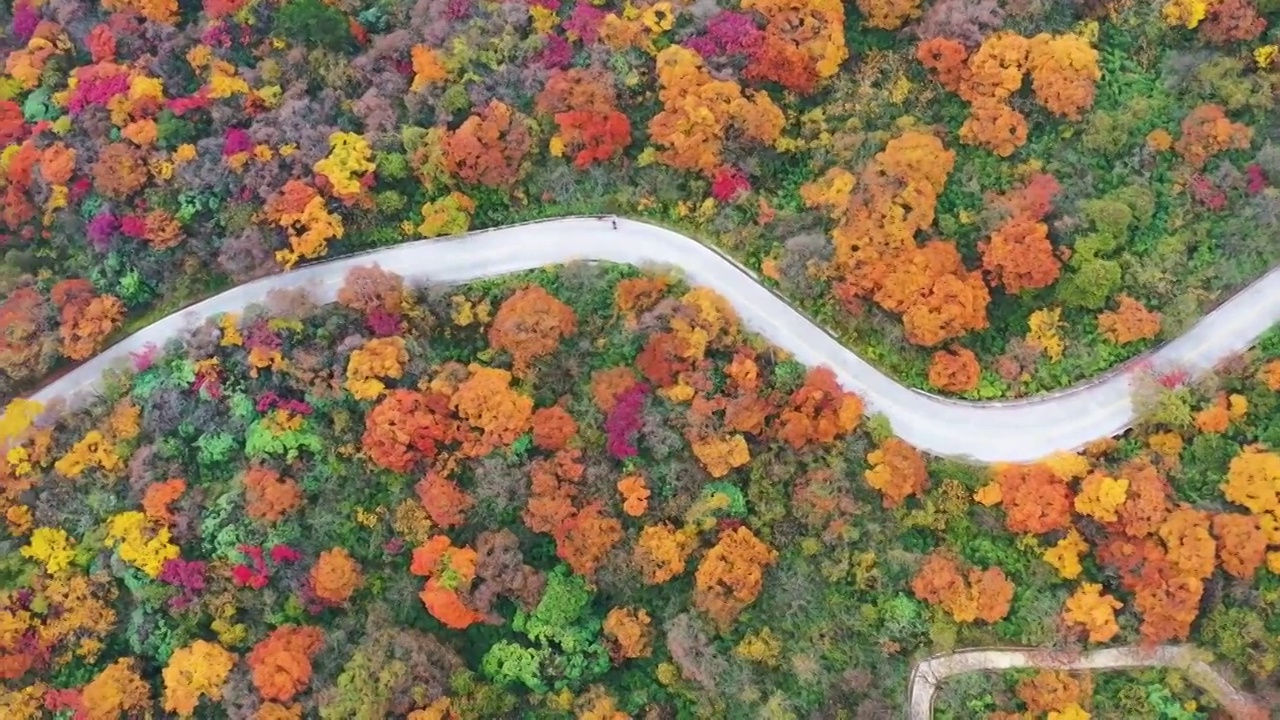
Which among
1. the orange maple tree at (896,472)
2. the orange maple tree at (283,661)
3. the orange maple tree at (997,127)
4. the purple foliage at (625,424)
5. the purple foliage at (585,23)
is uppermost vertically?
the orange maple tree at (997,127)

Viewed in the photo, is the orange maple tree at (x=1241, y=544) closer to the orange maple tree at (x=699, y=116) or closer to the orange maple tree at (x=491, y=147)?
the orange maple tree at (x=699, y=116)

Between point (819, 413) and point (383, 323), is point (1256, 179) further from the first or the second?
point (383, 323)

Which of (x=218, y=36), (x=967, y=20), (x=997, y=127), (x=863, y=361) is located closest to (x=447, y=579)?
(x=863, y=361)

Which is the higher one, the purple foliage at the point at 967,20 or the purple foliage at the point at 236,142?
the purple foliage at the point at 967,20

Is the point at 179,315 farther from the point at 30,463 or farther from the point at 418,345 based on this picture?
the point at 418,345

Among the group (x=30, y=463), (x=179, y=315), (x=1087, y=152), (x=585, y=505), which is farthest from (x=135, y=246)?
(x=1087, y=152)

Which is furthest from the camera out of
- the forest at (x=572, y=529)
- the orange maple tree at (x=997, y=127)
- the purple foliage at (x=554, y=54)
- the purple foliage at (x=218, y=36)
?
the purple foliage at (x=218, y=36)

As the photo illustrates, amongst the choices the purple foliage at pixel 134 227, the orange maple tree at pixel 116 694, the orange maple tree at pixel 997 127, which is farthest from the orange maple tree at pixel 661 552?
the purple foliage at pixel 134 227
